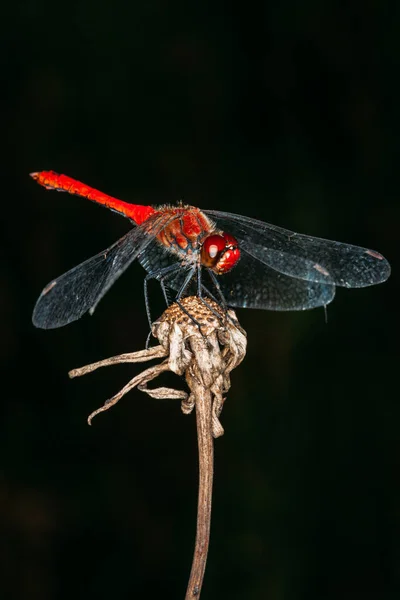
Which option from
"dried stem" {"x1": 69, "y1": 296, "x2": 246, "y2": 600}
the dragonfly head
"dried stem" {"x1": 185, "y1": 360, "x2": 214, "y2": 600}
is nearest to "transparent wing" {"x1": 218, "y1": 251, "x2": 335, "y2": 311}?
the dragonfly head

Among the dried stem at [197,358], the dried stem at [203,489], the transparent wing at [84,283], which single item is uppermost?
the transparent wing at [84,283]

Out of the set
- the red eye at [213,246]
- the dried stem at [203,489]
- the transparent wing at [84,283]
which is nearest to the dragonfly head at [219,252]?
the red eye at [213,246]

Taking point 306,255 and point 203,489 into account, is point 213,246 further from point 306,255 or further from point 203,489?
point 203,489

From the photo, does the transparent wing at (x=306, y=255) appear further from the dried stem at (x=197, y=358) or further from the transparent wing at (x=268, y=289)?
the dried stem at (x=197, y=358)

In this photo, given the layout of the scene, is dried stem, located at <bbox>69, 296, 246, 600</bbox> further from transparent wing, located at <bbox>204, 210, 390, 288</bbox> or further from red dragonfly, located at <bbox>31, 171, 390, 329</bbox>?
transparent wing, located at <bbox>204, 210, 390, 288</bbox>

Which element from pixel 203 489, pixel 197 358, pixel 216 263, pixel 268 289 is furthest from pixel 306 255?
pixel 203 489

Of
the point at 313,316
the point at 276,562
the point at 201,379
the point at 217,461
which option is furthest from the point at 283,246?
the point at 276,562

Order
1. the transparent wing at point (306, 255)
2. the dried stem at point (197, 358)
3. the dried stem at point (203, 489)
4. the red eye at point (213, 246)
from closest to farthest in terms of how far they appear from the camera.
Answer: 1. the dried stem at point (203, 489)
2. the dried stem at point (197, 358)
3. the red eye at point (213, 246)
4. the transparent wing at point (306, 255)

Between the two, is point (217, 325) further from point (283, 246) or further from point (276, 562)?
point (276, 562)
